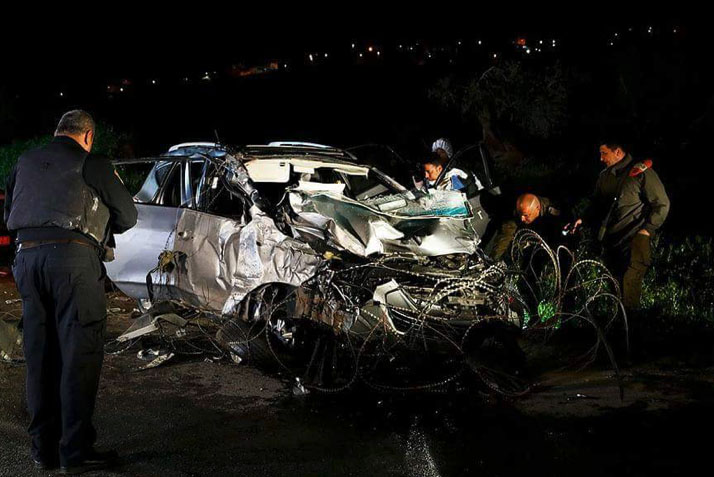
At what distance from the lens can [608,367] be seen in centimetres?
708

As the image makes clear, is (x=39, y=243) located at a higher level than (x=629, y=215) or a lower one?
higher

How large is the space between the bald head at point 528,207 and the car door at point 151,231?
334 cm

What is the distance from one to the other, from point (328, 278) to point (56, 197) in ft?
8.18

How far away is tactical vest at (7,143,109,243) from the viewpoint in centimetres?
463

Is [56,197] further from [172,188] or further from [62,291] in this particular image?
[172,188]

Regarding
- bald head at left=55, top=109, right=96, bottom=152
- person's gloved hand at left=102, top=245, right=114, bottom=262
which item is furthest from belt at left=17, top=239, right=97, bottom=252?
bald head at left=55, top=109, right=96, bottom=152

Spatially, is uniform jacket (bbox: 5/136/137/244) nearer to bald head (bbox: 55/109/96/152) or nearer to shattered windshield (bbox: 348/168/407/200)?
bald head (bbox: 55/109/96/152)

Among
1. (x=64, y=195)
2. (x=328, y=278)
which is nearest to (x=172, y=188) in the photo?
(x=328, y=278)

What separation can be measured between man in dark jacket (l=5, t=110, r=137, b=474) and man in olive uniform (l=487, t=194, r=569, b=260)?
475 centimetres

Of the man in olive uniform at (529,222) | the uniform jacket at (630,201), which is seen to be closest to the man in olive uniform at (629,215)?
the uniform jacket at (630,201)

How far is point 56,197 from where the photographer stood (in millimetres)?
4641

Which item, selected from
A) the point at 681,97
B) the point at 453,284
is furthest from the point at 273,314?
the point at 681,97

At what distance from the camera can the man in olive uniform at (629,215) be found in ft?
26.0

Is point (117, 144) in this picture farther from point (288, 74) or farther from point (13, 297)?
point (288, 74)
